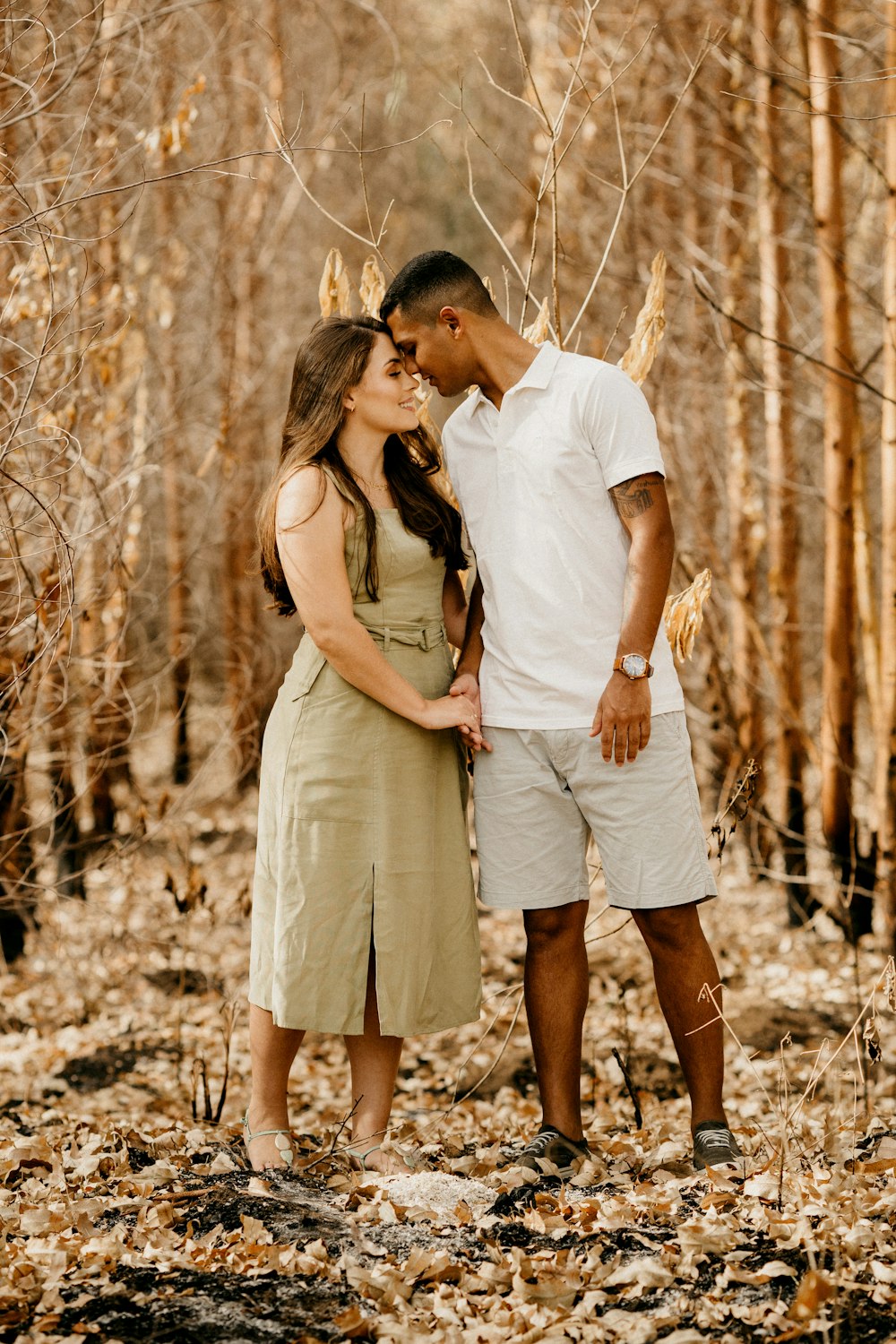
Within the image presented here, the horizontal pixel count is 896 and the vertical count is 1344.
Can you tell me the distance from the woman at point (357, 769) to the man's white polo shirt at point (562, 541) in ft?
0.59

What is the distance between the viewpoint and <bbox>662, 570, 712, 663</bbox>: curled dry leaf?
349 cm

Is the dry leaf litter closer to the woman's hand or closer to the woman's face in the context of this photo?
the woman's hand

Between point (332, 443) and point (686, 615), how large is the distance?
1089mm

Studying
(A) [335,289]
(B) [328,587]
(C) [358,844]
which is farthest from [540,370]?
(C) [358,844]

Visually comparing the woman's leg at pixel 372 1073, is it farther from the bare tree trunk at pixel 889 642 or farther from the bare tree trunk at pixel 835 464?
the bare tree trunk at pixel 889 642

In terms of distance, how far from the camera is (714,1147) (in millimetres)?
3012

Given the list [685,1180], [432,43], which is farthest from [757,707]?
[432,43]

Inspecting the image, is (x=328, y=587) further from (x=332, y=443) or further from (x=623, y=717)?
(x=623, y=717)

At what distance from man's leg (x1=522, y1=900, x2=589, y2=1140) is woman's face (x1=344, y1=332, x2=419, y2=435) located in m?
1.24

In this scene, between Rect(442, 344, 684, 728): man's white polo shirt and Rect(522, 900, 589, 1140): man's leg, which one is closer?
Rect(442, 344, 684, 728): man's white polo shirt

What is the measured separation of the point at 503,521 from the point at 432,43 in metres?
11.8

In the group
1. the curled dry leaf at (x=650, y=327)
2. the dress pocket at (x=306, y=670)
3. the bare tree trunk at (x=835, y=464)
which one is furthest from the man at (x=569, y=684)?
the bare tree trunk at (x=835, y=464)

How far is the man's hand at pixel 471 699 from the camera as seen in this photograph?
3.11m

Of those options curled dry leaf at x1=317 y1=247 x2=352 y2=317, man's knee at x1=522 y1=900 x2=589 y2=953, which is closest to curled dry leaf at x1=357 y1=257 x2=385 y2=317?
curled dry leaf at x1=317 y1=247 x2=352 y2=317
